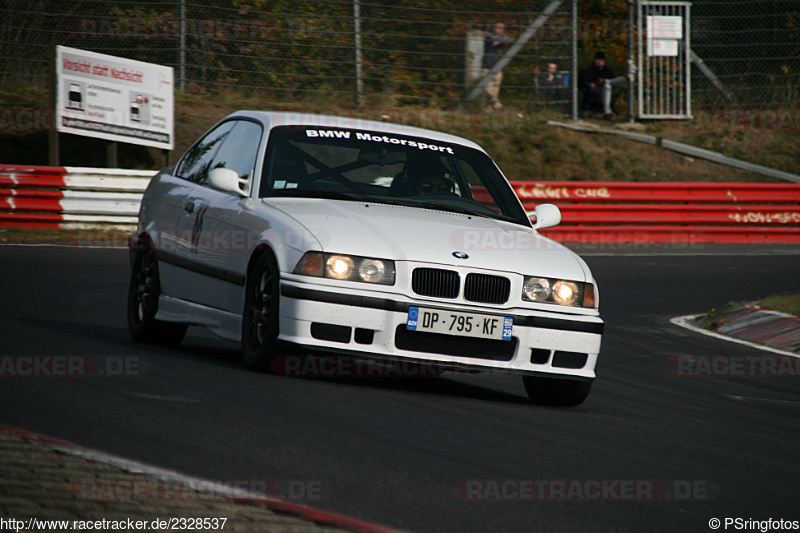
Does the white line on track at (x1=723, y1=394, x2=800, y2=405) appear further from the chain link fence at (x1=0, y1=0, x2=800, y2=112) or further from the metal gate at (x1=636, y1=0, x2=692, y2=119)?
the metal gate at (x1=636, y1=0, x2=692, y2=119)

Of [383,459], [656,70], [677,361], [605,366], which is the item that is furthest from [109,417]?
[656,70]

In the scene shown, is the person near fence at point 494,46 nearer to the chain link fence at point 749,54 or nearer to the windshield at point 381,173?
the chain link fence at point 749,54

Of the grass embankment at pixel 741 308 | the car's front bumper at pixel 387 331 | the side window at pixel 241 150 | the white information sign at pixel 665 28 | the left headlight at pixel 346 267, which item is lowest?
the grass embankment at pixel 741 308

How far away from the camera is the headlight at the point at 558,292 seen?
6.82 m

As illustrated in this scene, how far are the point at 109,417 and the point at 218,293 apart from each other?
2126 mm

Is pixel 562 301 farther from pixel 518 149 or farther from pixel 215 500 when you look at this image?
pixel 518 149

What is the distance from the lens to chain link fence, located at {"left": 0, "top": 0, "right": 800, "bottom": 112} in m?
23.4

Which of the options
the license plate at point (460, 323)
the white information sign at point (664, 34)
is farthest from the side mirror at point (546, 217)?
the white information sign at point (664, 34)

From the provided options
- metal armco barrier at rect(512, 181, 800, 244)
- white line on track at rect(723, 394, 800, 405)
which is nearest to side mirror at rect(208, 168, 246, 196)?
white line on track at rect(723, 394, 800, 405)

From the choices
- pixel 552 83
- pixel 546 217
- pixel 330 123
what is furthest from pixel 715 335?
pixel 552 83

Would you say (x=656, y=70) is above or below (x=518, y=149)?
above

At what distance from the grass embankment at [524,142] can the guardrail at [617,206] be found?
3.44m

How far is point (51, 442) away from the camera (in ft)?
16.0

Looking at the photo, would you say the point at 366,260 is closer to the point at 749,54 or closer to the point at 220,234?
the point at 220,234
